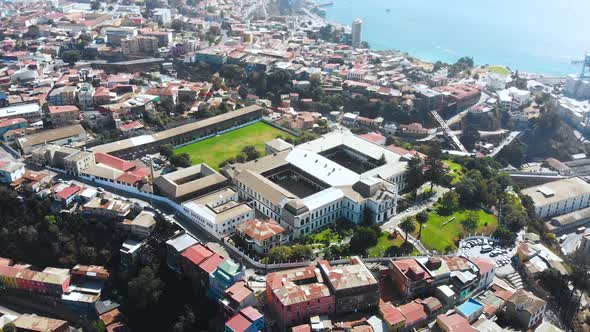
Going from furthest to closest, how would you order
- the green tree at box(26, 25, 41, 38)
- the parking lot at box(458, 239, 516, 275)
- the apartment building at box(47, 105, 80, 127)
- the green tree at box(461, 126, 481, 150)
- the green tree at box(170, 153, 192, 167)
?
the green tree at box(26, 25, 41, 38) < the green tree at box(461, 126, 481, 150) < the apartment building at box(47, 105, 80, 127) < the green tree at box(170, 153, 192, 167) < the parking lot at box(458, 239, 516, 275)

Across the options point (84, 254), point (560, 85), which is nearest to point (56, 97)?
Result: point (84, 254)

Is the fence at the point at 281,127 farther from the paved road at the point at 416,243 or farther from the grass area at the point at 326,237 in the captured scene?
the paved road at the point at 416,243

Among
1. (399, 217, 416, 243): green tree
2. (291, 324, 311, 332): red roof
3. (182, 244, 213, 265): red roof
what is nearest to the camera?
(291, 324, 311, 332): red roof

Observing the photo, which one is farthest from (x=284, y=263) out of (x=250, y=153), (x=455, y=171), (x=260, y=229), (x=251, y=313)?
(x=455, y=171)

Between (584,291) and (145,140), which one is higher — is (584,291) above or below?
below

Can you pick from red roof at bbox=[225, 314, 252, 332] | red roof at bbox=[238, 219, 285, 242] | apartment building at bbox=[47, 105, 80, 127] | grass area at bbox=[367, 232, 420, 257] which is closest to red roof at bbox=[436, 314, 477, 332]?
grass area at bbox=[367, 232, 420, 257]

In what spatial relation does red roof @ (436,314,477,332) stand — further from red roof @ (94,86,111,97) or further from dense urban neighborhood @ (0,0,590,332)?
red roof @ (94,86,111,97)

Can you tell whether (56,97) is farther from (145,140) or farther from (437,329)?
(437,329)
